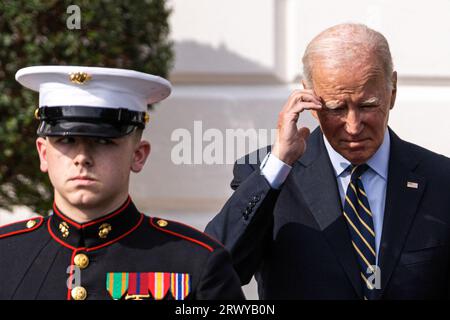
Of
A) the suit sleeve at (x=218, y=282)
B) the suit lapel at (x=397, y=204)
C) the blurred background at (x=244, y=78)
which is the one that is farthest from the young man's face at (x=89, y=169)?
the blurred background at (x=244, y=78)

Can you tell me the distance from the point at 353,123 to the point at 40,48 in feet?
6.78

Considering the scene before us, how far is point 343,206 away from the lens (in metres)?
2.97

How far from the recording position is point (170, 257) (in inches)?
97.9

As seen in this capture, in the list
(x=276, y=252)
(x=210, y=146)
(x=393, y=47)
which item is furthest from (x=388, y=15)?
(x=276, y=252)

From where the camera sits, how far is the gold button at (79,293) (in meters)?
2.45

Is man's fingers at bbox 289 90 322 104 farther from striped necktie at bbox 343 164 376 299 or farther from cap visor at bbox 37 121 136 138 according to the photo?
cap visor at bbox 37 121 136 138

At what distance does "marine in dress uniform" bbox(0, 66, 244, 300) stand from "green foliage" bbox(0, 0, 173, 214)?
6.21ft

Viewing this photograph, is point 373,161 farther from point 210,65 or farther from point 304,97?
point 210,65

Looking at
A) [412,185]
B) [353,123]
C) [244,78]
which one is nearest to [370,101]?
[353,123]

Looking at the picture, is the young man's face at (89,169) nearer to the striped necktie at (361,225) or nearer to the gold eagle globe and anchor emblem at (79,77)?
the gold eagle globe and anchor emblem at (79,77)

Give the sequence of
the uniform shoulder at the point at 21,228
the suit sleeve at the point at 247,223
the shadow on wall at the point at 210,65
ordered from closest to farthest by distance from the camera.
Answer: the uniform shoulder at the point at 21,228 → the suit sleeve at the point at 247,223 → the shadow on wall at the point at 210,65

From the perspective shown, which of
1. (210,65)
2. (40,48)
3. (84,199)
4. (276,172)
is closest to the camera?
(84,199)

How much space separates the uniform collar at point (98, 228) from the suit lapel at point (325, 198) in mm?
671
